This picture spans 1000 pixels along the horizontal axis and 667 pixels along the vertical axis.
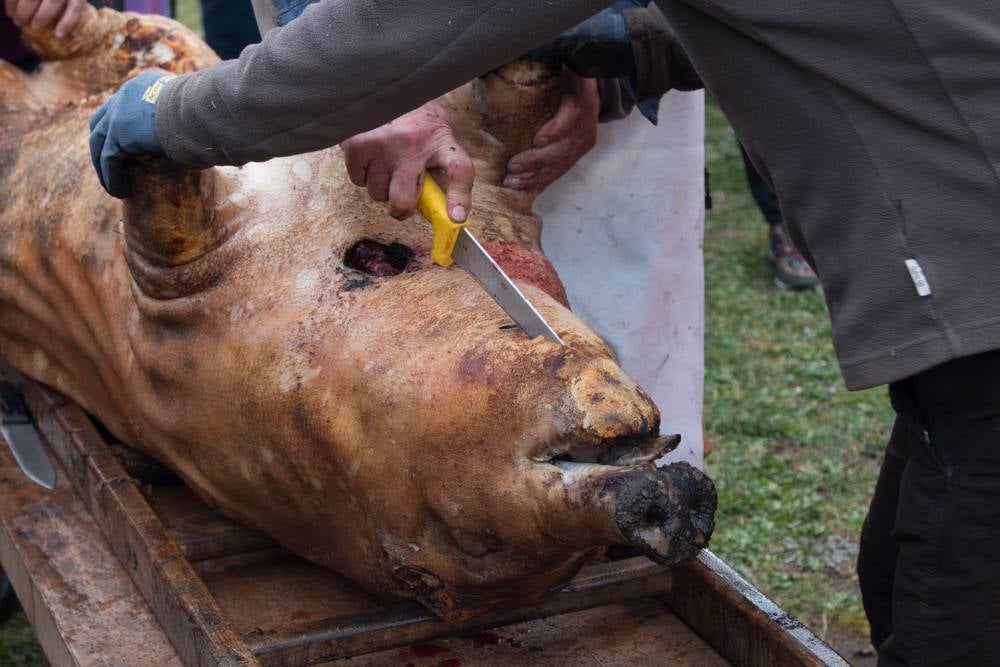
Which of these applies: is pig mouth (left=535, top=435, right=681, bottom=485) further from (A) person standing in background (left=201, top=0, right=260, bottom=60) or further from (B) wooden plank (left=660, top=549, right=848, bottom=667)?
(A) person standing in background (left=201, top=0, right=260, bottom=60)

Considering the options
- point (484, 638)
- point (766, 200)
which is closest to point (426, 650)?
point (484, 638)

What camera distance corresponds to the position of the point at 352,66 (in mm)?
1866

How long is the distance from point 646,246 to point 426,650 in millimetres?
1523

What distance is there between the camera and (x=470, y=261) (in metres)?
2.21

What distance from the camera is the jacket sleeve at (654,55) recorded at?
112 inches

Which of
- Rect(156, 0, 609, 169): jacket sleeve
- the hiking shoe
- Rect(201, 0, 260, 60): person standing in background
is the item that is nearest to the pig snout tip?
Rect(156, 0, 609, 169): jacket sleeve

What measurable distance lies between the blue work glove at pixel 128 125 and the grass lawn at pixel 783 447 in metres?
1.92

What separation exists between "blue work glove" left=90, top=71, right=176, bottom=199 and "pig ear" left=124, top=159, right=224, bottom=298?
0.07 m

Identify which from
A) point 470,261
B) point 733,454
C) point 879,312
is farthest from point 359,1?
point 733,454

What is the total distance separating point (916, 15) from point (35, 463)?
2.24 m

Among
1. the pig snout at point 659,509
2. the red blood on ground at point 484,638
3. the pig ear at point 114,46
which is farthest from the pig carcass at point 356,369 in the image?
the pig ear at point 114,46

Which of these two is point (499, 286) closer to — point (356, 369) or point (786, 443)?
point (356, 369)

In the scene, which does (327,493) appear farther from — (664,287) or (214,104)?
(664,287)

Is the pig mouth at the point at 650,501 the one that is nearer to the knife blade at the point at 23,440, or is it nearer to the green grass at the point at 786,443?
the knife blade at the point at 23,440
